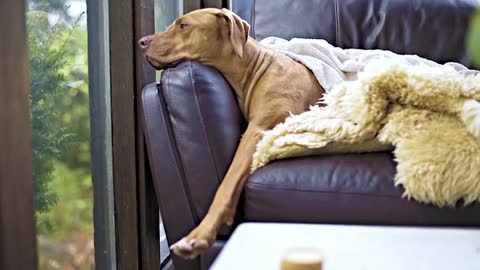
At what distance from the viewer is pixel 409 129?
125 cm

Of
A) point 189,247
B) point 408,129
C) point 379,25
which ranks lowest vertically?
point 189,247

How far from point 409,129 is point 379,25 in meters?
0.88

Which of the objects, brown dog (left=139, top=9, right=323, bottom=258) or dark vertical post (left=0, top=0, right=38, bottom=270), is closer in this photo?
dark vertical post (left=0, top=0, right=38, bottom=270)

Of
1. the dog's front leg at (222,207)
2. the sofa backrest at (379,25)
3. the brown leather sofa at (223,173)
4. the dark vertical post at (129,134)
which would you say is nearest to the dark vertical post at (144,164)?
the dark vertical post at (129,134)

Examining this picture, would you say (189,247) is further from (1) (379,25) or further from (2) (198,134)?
(1) (379,25)

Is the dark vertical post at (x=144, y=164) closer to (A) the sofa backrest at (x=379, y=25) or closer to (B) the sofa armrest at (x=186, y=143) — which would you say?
(B) the sofa armrest at (x=186, y=143)

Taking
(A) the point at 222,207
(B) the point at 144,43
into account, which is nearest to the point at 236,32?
(B) the point at 144,43

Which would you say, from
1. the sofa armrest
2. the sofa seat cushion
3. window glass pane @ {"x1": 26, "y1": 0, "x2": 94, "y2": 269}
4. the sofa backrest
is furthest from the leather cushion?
the sofa backrest

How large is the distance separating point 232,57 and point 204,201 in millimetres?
457

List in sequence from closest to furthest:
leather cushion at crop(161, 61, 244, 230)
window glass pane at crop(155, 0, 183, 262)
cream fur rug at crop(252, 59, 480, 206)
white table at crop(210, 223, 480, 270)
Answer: white table at crop(210, 223, 480, 270) → cream fur rug at crop(252, 59, 480, 206) → leather cushion at crop(161, 61, 244, 230) → window glass pane at crop(155, 0, 183, 262)

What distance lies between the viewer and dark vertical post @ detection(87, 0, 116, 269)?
1475 mm

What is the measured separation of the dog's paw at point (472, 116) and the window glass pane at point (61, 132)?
84cm

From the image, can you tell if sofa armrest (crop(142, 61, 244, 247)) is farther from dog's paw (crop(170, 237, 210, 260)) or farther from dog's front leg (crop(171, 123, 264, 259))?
dog's paw (crop(170, 237, 210, 260))

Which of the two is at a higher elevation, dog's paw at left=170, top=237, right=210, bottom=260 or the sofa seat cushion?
the sofa seat cushion
